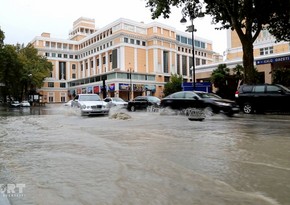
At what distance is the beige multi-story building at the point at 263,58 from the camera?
3045 cm

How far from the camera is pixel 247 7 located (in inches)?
794

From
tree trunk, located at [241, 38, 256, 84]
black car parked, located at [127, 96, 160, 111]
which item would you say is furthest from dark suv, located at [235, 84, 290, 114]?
black car parked, located at [127, 96, 160, 111]

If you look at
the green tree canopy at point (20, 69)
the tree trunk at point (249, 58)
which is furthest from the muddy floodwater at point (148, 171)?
the green tree canopy at point (20, 69)

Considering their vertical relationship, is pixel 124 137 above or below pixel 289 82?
below

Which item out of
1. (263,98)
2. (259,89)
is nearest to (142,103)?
(259,89)

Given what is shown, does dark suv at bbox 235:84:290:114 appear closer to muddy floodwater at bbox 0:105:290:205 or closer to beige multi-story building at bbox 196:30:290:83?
muddy floodwater at bbox 0:105:290:205

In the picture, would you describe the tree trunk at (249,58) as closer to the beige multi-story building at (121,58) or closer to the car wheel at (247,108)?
the car wheel at (247,108)

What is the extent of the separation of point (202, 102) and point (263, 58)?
18.1 metres

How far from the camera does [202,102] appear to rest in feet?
52.6

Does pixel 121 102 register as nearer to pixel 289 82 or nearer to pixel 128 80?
pixel 289 82

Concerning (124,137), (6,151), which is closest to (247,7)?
(124,137)

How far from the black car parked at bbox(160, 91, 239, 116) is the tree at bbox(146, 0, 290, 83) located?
6.04 meters

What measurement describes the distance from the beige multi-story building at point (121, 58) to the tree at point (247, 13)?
152 feet

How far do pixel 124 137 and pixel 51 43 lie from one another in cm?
10441
